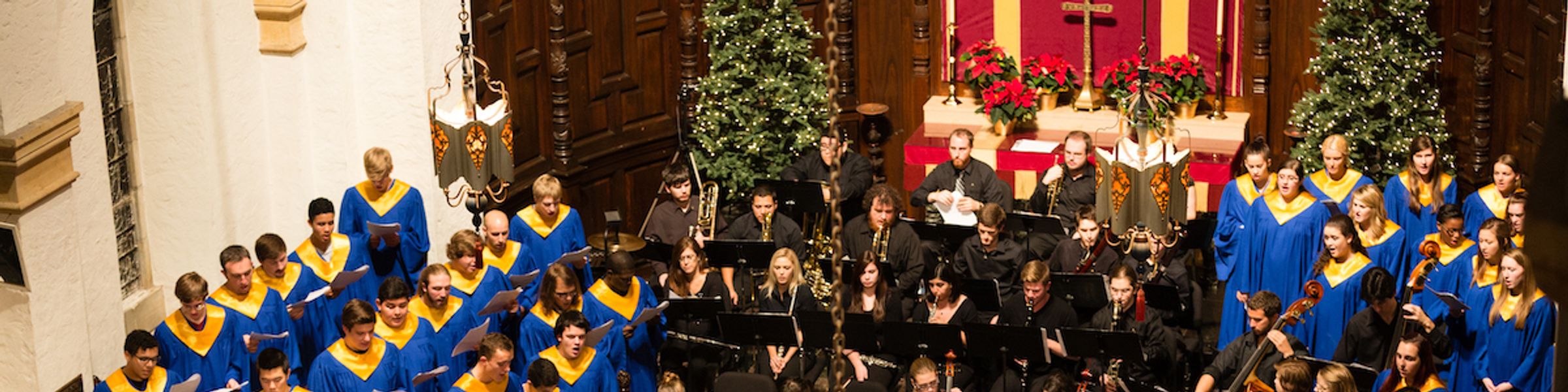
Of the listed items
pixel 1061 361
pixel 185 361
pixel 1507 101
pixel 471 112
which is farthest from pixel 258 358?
pixel 1507 101

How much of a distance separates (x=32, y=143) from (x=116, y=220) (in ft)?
8.91

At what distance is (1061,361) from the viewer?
916 cm

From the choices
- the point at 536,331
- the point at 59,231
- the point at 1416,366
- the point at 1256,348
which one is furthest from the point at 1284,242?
the point at 59,231

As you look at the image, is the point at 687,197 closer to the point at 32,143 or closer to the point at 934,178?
the point at 934,178

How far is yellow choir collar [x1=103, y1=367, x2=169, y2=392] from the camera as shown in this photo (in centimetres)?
763

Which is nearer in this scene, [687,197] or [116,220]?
[116,220]

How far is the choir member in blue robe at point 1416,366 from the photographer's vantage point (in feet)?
26.0

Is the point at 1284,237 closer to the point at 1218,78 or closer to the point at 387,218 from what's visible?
the point at 1218,78

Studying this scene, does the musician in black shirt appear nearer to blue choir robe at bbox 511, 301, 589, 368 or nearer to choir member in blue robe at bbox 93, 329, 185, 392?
blue choir robe at bbox 511, 301, 589, 368

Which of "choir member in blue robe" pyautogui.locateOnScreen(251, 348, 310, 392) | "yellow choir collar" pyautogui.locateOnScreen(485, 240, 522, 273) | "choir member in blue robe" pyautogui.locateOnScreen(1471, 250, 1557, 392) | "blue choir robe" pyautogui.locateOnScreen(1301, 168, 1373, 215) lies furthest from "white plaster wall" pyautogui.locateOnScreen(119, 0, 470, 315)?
"choir member in blue robe" pyautogui.locateOnScreen(1471, 250, 1557, 392)

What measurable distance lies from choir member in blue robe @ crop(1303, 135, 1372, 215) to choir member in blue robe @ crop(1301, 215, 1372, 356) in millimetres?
577

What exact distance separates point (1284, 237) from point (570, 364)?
4.17m

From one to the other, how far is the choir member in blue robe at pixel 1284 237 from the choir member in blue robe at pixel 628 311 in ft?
11.4

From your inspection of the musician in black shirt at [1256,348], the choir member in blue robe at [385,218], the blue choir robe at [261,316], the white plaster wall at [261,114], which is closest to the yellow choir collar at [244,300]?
the blue choir robe at [261,316]
